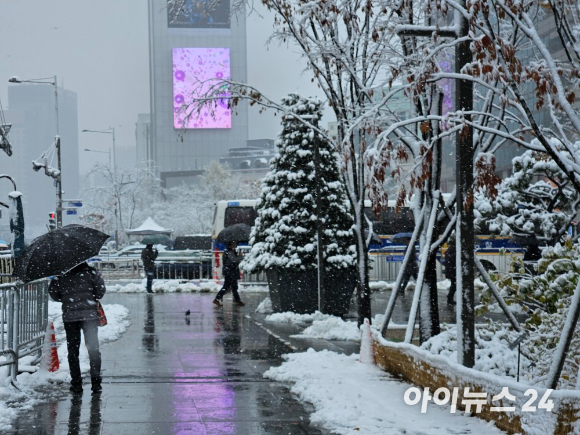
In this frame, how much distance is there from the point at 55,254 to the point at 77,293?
1.69 feet

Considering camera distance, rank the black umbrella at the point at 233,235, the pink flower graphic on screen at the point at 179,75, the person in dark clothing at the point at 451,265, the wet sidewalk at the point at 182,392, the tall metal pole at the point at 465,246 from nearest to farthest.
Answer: the wet sidewalk at the point at 182,392
the tall metal pole at the point at 465,246
the person in dark clothing at the point at 451,265
the black umbrella at the point at 233,235
the pink flower graphic on screen at the point at 179,75

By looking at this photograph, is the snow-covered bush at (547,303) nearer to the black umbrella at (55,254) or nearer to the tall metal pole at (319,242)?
the black umbrella at (55,254)

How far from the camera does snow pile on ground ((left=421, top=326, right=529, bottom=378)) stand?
8.93 metres

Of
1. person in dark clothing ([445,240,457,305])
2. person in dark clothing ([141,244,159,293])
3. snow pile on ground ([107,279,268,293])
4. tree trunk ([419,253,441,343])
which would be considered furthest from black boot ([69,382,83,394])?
snow pile on ground ([107,279,268,293])

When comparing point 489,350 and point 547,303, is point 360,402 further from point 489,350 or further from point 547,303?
point 547,303

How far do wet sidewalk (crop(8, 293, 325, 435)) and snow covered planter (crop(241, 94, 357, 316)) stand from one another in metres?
2.59

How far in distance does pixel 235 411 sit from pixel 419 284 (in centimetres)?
315

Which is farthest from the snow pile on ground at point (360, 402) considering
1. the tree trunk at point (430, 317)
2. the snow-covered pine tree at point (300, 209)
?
the snow-covered pine tree at point (300, 209)

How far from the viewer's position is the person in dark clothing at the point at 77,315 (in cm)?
946

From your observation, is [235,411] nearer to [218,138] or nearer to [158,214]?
[158,214]

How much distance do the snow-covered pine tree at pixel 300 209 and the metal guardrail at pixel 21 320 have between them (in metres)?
8.30

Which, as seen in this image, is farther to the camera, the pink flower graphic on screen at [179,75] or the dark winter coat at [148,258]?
the pink flower graphic on screen at [179,75]

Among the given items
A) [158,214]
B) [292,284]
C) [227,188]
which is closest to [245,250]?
[292,284]

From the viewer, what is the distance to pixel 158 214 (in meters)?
94.6
